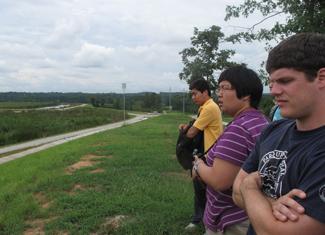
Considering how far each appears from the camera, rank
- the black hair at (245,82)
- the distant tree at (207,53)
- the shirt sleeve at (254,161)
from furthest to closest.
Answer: the distant tree at (207,53), the black hair at (245,82), the shirt sleeve at (254,161)

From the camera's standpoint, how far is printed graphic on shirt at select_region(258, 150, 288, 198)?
168cm

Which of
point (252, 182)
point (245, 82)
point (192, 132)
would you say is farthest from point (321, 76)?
point (192, 132)

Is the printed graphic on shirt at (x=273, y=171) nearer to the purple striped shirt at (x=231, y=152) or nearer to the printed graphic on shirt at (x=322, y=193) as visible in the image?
the printed graphic on shirt at (x=322, y=193)

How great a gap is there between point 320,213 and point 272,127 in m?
0.57

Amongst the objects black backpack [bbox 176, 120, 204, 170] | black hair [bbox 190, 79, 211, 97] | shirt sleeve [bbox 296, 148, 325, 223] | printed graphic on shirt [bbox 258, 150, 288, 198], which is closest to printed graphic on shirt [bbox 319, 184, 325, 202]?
shirt sleeve [bbox 296, 148, 325, 223]

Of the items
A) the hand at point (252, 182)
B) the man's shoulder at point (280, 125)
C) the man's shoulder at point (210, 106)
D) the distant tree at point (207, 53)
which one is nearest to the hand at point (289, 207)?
the hand at point (252, 182)

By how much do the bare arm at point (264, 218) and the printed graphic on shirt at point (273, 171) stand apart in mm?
29

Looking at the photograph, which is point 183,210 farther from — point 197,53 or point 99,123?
point 99,123

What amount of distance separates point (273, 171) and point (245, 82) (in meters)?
1.06

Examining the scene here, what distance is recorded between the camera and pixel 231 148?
254cm

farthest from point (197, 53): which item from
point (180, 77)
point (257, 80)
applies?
point (257, 80)

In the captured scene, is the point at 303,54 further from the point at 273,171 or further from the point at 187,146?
the point at 187,146

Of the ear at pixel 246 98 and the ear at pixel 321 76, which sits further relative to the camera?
the ear at pixel 246 98

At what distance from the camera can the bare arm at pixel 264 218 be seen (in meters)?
1.48
